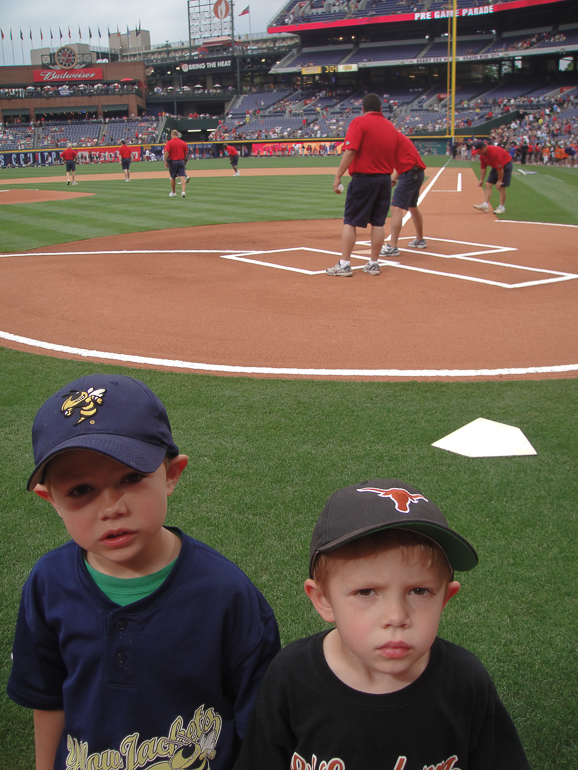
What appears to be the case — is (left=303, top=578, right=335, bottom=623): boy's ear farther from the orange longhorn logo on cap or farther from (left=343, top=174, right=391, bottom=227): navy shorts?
(left=343, top=174, right=391, bottom=227): navy shorts

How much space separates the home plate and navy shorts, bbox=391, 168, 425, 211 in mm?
6689

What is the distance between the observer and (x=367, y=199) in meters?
8.59

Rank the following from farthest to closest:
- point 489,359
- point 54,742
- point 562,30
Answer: point 562,30 < point 489,359 < point 54,742

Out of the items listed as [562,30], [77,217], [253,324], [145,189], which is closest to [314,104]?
[562,30]

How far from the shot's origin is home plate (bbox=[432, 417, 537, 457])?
3811 mm

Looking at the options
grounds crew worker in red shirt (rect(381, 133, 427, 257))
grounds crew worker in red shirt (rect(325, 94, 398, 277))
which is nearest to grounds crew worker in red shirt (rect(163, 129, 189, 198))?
grounds crew worker in red shirt (rect(381, 133, 427, 257))

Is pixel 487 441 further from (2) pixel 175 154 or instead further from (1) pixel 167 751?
(2) pixel 175 154

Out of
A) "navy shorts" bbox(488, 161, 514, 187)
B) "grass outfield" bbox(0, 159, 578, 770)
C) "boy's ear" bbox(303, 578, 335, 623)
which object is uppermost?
"navy shorts" bbox(488, 161, 514, 187)

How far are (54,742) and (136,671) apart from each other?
0.41 meters

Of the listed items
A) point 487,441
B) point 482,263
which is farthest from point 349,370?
point 482,263

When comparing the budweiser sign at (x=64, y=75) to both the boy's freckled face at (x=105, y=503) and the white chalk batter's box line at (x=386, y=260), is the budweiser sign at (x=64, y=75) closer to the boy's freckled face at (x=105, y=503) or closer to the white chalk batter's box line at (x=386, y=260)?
the white chalk batter's box line at (x=386, y=260)

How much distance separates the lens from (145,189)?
2538 cm

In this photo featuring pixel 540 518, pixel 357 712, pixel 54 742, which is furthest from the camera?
pixel 540 518

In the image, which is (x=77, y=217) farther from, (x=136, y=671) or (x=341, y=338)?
(x=136, y=671)
